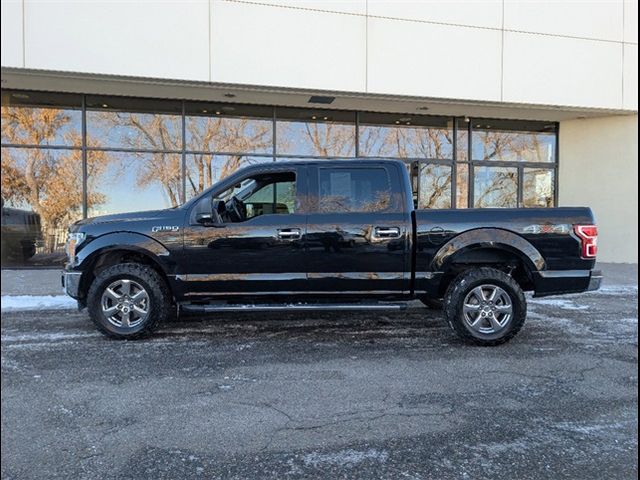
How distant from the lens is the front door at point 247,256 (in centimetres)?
542

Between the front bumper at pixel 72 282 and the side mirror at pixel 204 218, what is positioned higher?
the side mirror at pixel 204 218

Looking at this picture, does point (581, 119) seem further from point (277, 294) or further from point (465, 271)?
point (277, 294)

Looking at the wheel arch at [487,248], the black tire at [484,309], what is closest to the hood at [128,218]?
the wheel arch at [487,248]

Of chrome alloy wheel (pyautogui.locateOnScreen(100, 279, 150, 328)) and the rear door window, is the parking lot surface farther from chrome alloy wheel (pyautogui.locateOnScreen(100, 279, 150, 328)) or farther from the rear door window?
the rear door window

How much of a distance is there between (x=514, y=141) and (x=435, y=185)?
2.64 m

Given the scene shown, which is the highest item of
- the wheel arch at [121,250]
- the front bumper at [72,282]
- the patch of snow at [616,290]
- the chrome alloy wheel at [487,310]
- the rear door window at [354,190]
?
the rear door window at [354,190]

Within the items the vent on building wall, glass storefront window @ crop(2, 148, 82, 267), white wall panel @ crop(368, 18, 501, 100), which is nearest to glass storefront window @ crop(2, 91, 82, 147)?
glass storefront window @ crop(2, 148, 82, 267)

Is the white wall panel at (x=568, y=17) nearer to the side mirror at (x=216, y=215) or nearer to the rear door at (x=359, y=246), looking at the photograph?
the rear door at (x=359, y=246)

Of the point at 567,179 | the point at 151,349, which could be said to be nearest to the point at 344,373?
the point at 151,349

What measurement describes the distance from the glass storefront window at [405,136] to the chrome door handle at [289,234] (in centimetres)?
784

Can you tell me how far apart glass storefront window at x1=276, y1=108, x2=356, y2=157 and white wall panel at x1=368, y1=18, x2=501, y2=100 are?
2.01m

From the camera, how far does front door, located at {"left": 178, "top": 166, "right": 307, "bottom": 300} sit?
5.42 metres

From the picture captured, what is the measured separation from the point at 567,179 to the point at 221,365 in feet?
40.4

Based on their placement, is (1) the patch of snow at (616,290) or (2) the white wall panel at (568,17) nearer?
(1) the patch of snow at (616,290)
